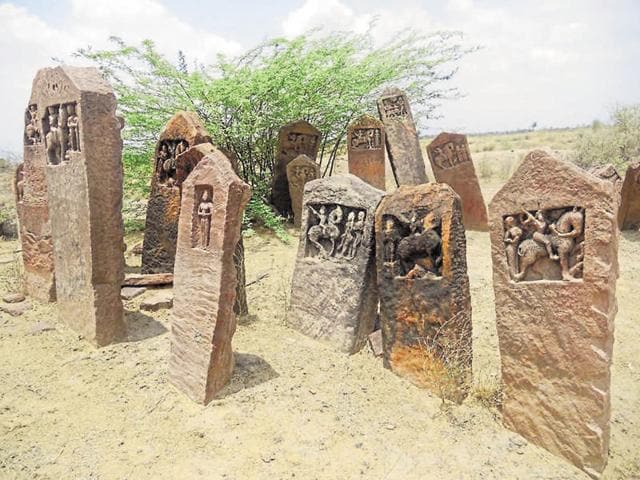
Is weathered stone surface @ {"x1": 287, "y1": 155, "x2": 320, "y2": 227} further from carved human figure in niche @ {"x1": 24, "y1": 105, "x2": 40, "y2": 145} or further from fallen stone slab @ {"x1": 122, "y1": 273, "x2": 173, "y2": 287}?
carved human figure in niche @ {"x1": 24, "y1": 105, "x2": 40, "y2": 145}

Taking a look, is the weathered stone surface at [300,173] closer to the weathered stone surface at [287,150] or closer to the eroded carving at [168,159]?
the weathered stone surface at [287,150]

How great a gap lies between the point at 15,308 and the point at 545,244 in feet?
15.0

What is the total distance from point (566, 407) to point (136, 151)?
7.01m

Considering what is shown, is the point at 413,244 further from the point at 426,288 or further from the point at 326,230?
the point at 326,230

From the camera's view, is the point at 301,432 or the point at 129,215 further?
the point at 129,215

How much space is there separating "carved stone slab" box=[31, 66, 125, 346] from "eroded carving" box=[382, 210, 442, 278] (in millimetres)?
2143

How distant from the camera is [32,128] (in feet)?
15.1

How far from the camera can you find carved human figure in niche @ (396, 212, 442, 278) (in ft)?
10.4

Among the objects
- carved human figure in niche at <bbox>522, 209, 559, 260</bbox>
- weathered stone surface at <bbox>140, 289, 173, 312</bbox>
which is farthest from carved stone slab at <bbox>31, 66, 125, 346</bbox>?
carved human figure in niche at <bbox>522, 209, 559, 260</bbox>

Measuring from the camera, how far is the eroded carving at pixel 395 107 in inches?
332

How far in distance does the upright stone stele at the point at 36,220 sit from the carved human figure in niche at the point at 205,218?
2.29 metres

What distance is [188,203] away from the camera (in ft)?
10.5

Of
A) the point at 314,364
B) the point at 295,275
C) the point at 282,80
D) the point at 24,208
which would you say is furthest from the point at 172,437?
the point at 282,80

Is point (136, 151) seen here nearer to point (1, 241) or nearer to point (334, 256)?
point (1, 241)
